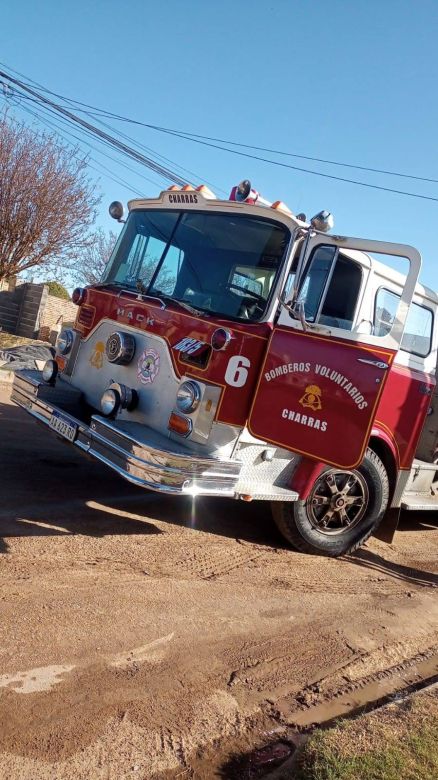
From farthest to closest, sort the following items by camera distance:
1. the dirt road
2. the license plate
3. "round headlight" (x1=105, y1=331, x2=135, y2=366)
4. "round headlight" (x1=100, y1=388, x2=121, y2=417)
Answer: "round headlight" (x1=105, y1=331, x2=135, y2=366) → "round headlight" (x1=100, y1=388, x2=121, y2=417) → the license plate → the dirt road

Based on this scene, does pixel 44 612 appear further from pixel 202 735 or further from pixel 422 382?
pixel 422 382

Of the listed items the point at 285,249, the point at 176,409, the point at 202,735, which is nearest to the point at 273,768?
the point at 202,735

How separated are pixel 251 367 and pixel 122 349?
4.08 feet

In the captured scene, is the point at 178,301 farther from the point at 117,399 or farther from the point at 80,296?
the point at 80,296

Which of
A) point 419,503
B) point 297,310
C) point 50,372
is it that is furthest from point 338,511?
point 50,372

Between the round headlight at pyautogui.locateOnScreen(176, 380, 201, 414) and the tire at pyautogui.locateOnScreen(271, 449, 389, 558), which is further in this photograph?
the tire at pyautogui.locateOnScreen(271, 449, 389, 558)

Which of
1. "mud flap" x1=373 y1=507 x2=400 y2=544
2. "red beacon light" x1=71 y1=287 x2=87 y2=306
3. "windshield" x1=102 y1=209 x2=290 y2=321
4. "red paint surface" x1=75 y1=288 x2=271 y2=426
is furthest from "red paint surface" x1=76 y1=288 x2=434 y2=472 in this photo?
"mud flap" x1=373 y1=507 x2=400 y2=544

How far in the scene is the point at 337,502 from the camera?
5859mm

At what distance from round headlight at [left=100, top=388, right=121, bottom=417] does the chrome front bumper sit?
8.7 inches

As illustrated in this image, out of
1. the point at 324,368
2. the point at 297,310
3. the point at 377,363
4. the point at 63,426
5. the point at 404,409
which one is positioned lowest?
the point at 63,426

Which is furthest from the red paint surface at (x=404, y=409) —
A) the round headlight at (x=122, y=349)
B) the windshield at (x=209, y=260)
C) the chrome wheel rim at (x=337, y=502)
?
the round headlight at (x=122, y=349)

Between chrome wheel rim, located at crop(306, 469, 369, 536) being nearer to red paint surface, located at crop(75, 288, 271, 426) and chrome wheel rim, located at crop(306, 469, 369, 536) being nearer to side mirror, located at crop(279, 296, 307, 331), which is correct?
red paint surface, located at crop(75, 288, 271, 426)

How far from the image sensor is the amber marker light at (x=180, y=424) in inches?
199

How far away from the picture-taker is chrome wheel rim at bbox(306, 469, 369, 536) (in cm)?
577
